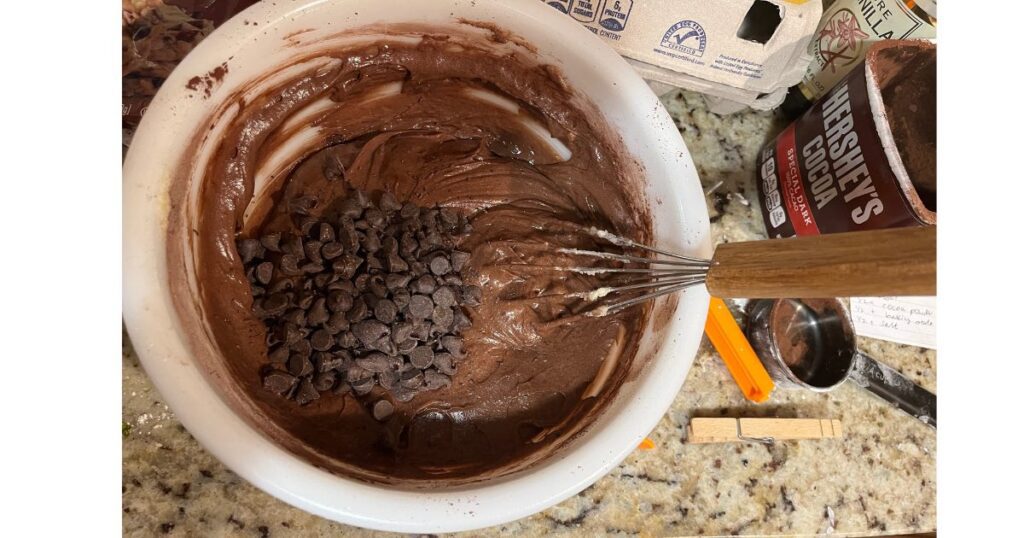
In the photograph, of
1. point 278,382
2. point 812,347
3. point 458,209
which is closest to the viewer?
point 278,382

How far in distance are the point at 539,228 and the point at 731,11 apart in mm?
534

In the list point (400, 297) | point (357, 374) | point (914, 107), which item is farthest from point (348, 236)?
point (914, 107)

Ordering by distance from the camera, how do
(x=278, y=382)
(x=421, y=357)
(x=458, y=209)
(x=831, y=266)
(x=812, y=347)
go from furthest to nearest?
(x=812, y=347) < (x=458, y=209) < (x=421, y=357) < (x=278, y=382) < (x=831, y=266)

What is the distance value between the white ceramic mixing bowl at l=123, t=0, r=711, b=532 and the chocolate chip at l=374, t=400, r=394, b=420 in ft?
0.71

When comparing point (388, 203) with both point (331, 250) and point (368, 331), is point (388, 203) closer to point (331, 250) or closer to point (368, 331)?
point (331, 250)

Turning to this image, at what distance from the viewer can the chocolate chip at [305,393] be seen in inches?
40.3

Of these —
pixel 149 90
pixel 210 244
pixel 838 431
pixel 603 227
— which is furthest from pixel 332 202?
pixel 838 431

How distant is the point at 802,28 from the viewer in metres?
1.19

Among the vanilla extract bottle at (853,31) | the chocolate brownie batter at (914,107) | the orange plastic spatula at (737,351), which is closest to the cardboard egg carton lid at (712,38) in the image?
the vanilla extract bottle at (853,31)

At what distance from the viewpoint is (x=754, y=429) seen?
1.29 m

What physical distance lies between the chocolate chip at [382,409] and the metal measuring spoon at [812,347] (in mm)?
759

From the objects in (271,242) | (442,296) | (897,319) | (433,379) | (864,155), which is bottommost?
(897,319)

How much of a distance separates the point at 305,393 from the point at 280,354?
0.08 metres

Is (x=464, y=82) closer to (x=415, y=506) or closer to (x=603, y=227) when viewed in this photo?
(x=603, y=227)
